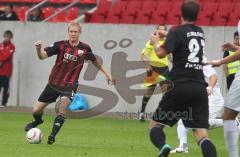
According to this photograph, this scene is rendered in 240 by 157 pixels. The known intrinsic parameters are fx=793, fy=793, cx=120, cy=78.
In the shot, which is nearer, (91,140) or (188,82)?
(188,82)

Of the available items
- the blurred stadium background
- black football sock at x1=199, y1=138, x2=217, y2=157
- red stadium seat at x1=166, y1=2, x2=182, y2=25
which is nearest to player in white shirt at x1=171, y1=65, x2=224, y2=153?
black football sock at x1=199, y1=138, x2=217, y2=157

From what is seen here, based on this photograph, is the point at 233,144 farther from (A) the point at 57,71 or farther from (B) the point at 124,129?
(B) the point at 124,129

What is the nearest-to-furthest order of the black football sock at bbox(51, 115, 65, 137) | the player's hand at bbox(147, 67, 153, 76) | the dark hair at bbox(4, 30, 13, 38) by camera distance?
the black football sock at bbox(51, 115, 65, 137)
the player's hand at bbox(147, 67, 153, 76)
the dark hair at bbox(4, 30, 13, 38)

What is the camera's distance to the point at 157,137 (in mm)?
10000

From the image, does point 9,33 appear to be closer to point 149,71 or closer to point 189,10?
point 149,71

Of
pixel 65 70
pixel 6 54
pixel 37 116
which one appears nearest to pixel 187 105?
pixel 65 70

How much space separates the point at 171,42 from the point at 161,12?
15.7m

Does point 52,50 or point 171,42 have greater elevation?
point 52,50

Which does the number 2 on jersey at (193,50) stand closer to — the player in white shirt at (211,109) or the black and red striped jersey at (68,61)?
the player in white shirt at (211,109)

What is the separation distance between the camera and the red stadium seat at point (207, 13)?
24578mm

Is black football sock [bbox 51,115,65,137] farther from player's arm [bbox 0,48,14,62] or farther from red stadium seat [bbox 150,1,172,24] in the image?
red stadium seat [bbox 150,1,172,24]

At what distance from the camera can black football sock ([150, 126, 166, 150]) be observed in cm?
997

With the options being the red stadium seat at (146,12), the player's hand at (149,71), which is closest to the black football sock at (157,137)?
the player's hand at (149,71)

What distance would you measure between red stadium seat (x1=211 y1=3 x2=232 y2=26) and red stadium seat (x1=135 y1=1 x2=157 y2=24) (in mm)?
2091
